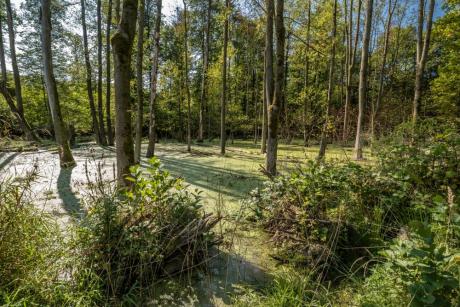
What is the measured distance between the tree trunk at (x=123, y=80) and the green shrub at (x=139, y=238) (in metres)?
1.23

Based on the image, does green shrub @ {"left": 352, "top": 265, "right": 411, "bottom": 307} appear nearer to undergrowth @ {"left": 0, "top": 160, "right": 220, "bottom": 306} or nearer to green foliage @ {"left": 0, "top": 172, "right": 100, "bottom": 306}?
undergrowth @ {"left": 0, "top": 160, "right": 220, "bottom": 306}

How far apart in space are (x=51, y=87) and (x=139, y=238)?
19.5 feet

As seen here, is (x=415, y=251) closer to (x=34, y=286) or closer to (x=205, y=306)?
(x=205, y=306)

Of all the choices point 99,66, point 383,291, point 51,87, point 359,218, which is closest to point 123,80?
point 359,218

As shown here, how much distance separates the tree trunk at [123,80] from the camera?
3143 millimetres

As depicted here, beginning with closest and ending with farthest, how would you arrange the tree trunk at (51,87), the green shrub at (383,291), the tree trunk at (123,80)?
the green shrub at (383,291) → the tree trunk at (123,80) → the tree trunk at (51,87)

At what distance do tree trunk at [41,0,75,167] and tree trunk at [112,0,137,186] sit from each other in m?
3.64

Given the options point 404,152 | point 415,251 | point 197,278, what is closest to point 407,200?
point 404,152

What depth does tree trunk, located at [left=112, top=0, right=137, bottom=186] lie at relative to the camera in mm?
3143

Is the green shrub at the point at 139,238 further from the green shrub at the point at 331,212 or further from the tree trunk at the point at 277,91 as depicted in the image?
the tree trunk at the point at 277,91

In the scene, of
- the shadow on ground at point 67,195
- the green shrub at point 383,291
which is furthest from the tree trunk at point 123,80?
the green shrub at point 383,291

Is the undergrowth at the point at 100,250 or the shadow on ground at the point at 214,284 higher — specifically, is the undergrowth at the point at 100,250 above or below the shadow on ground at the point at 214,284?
above

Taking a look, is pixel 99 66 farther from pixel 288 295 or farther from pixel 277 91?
pixel 288 295

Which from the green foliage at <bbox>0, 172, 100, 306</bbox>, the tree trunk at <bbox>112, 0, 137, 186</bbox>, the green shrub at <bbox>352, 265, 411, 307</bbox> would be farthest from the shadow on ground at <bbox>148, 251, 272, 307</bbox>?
the tree trunk at <bbox>112, 0, 137, 186</bbox>
